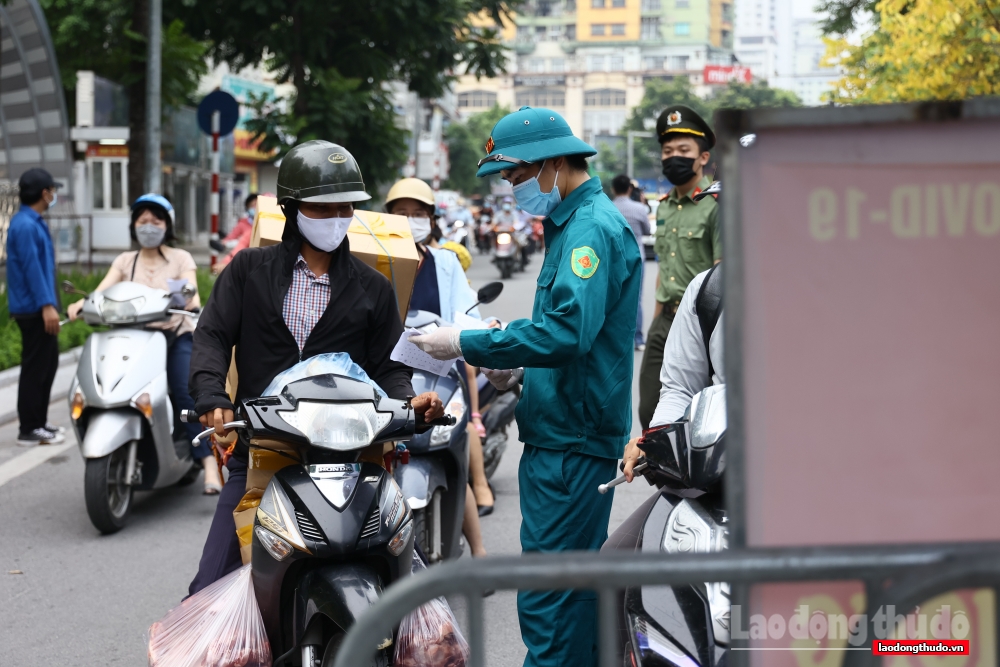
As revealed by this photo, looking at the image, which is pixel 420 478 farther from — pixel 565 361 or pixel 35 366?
pixel 35 366

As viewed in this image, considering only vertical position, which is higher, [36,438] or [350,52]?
[350,52]

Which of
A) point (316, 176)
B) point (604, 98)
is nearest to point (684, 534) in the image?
point (316, 176)

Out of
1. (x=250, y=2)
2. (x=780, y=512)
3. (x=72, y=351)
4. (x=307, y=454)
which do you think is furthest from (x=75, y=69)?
(x=780, y=512)

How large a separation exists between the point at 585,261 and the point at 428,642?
1088 millimetres

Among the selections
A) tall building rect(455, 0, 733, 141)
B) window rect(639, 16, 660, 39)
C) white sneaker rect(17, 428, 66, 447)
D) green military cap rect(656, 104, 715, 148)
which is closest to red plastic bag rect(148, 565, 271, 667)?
green military cap rect(656, 104, 715, 148)

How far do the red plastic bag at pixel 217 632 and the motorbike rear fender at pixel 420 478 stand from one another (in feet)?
3.71

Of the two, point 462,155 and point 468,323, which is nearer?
point 468,323

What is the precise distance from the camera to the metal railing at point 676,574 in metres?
1.56

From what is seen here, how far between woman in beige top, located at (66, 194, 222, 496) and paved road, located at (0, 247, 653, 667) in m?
0.61

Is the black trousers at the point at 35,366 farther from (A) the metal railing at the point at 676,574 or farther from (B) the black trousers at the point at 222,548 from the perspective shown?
(A) the metal railing at the point at 676,574

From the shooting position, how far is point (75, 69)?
21.0 metres

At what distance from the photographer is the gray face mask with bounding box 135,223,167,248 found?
6430mm

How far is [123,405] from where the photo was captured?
586 centimetres

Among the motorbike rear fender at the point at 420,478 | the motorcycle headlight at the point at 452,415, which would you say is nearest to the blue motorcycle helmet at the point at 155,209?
the motorcycle headlight at the point at 452,415
